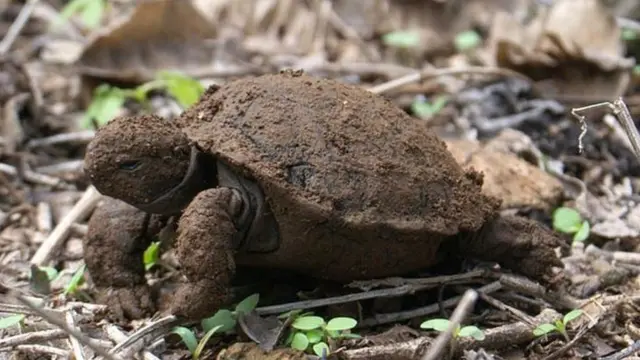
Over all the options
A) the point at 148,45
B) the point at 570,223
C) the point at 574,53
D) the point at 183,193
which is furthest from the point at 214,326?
the point at 574,53

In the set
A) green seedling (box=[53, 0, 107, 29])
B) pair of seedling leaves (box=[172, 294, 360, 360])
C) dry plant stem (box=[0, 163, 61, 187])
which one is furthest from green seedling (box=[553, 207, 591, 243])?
green seedling (box=[53, 0, 107, 29])

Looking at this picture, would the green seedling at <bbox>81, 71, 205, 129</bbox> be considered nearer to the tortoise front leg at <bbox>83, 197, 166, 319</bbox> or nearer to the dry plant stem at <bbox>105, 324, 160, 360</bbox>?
the tortoise front leg at <bbox>83, 197, 166, 319</bbox>

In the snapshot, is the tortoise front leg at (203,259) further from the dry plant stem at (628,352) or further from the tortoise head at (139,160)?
the dry plant stem at (628,352)

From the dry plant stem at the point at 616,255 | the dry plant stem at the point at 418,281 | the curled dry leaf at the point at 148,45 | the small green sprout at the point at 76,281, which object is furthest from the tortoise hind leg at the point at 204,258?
the curled dry leaf at the point at 148,45

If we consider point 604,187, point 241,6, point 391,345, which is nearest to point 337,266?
point 391,345

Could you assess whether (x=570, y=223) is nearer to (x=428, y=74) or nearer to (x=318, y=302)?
(x=318, y=302)

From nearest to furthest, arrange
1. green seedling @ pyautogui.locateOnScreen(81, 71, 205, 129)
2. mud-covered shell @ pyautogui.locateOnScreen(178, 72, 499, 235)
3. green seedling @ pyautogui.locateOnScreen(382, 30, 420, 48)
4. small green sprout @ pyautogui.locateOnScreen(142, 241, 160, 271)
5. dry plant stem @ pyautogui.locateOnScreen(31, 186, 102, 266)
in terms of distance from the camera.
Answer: mud-covered shell @ pyautogui.locateOnScreen(178, 72, 499, 235) → small green sprout @ pyautogui.locateOnScreen(142, 241, 160, 271) → dry plant stem @ pyautogui.locateOnScreen(31, 186, 102, 266) → green seedling @ pyautogui.locateOnScreen(81, 71, 205, 129) → green seedling @ pyautogui.locateOnScreen(382, 30, 420, 48)

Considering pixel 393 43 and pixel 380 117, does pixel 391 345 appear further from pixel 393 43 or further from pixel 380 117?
pixel 393 43
